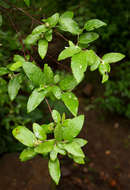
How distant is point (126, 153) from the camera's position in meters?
3.45

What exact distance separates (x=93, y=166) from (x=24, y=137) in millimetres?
2815

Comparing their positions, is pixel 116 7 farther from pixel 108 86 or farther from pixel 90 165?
pixel 90 165

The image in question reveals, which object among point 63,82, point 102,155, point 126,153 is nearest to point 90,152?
point 102,155

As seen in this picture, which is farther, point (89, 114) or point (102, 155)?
point (89, 114)

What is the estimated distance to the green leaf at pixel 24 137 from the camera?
782 millimetres

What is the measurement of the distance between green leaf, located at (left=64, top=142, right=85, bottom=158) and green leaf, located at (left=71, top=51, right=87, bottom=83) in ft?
0.76

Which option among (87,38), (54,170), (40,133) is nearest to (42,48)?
(87,38)

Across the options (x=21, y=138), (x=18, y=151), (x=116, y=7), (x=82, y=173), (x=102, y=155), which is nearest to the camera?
(x=21, y=138)

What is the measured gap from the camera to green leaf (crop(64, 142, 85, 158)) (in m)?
0.76

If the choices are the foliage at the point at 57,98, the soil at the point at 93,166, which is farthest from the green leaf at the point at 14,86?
the soil at the point at 93,166

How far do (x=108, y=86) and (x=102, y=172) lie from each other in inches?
53.9

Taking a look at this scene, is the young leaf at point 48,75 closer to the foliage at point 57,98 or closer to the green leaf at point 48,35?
the foliage at point 57,98

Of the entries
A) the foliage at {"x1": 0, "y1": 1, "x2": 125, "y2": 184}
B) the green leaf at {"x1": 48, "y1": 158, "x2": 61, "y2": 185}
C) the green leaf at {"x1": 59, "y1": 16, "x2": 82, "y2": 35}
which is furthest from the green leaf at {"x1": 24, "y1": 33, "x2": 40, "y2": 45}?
the green leaf at {"x1": 48, "y1": 158, "x2": 61, "y2": 185}

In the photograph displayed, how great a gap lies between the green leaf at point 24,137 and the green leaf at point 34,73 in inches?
7.2
